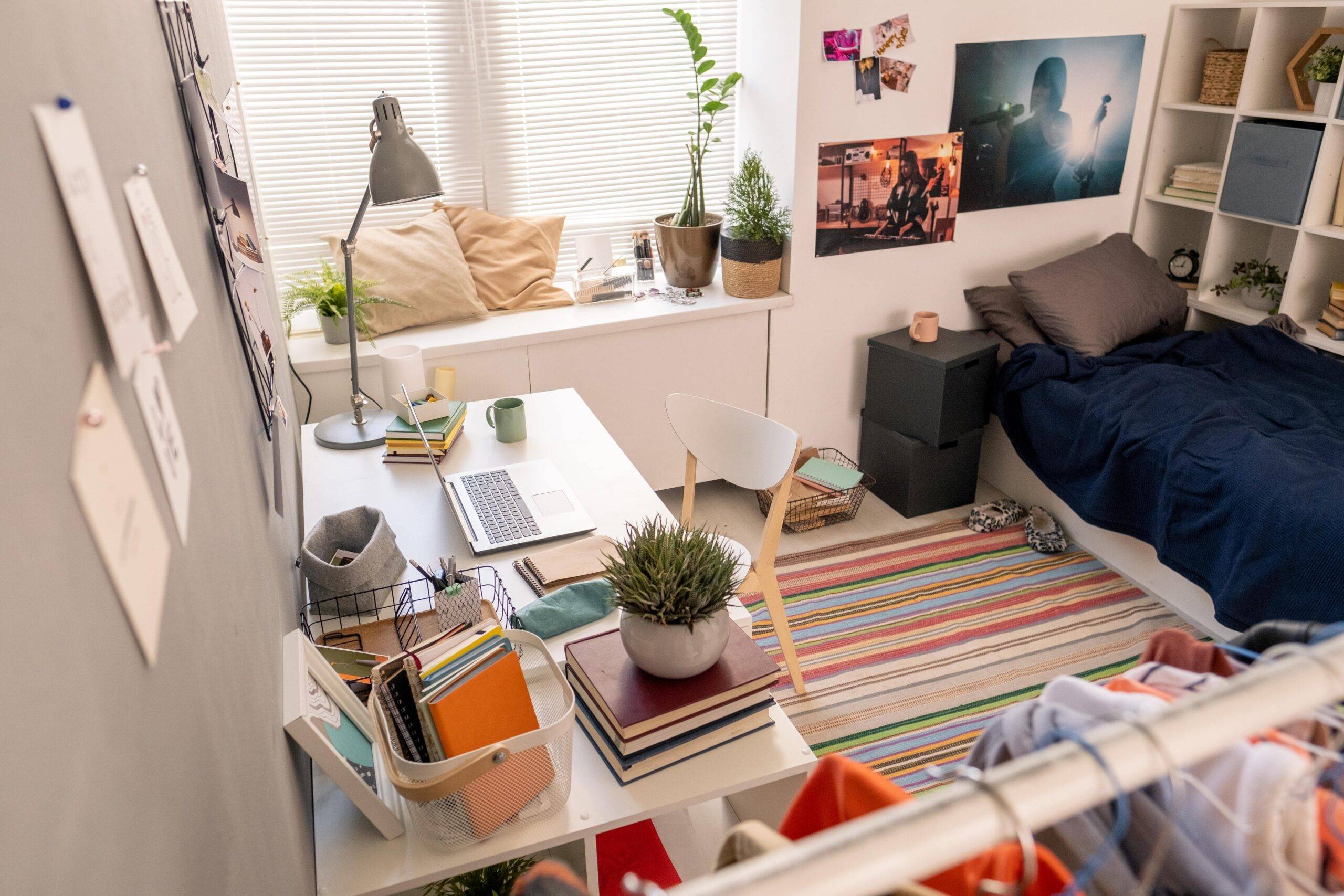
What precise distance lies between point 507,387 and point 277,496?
1561 mm

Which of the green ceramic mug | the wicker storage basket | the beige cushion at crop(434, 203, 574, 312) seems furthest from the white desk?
the wicker storage basket

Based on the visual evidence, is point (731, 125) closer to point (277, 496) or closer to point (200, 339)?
point (277, 496)

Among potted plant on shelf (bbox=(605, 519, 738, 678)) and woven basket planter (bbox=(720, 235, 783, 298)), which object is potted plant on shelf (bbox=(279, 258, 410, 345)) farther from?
potted plant on shelf (bbox=(605, 519, 738, 678))

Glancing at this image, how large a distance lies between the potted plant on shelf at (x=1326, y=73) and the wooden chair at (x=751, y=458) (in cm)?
219

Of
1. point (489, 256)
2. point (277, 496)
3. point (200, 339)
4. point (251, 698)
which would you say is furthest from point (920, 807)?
point (489, 256)

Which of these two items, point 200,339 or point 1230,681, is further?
point 200,339

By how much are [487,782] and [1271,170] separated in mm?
3339

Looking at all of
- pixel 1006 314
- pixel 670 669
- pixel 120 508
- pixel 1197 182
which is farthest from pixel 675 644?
pixel 1197 182

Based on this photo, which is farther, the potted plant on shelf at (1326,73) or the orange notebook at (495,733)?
the potted plant on shelf at (1326,73)

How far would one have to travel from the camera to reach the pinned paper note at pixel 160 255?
787 millimetres

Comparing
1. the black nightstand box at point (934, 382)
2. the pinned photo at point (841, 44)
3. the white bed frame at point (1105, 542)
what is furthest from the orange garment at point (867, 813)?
the pinned photo at point (841, 44)

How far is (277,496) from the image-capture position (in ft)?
5.33

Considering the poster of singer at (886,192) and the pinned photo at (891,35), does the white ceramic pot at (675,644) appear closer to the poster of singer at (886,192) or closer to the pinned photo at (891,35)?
the poster of singer at (886,192)

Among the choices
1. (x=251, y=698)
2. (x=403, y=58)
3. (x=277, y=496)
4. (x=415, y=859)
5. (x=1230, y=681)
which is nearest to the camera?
(x=1230, y=681)
